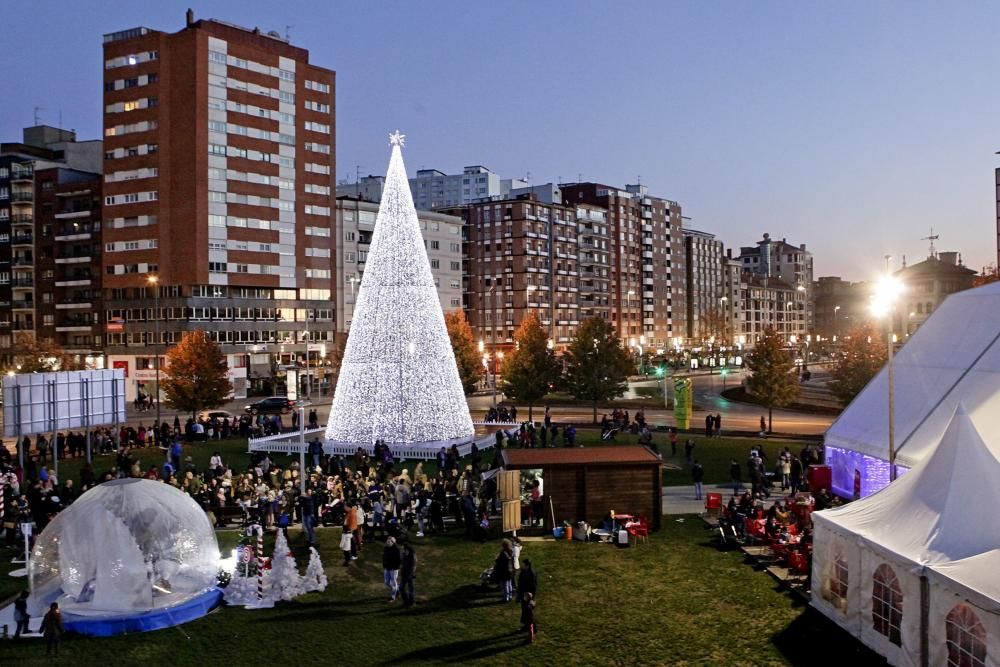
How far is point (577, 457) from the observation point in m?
23.8

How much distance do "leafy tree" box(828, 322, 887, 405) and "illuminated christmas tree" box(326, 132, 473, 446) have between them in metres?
25.1

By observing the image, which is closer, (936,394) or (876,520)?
(876,520)

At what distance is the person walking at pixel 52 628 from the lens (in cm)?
1451

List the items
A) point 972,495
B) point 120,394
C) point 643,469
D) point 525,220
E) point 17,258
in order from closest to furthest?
point 972,495
point 643,469
point 120,394
point 17,258
point 525,220

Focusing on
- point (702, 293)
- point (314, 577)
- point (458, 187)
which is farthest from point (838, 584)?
point (702, 293)

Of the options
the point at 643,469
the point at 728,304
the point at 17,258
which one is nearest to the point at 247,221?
the point at 17,258

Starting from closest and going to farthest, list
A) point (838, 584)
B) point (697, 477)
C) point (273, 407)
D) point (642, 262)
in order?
1. point (838, 584)
2. point (697, 477)
3. point (273, 407)
4. point (642, 262)

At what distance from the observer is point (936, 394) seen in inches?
949

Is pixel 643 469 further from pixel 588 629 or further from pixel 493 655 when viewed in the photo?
pixel 493 655

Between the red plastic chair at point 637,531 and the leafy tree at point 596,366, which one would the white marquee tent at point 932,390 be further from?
the leafy tree at point 596,366

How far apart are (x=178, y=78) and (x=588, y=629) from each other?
75634 mm

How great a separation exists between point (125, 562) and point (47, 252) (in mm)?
84140

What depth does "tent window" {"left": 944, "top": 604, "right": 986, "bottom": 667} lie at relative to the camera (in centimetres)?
1157

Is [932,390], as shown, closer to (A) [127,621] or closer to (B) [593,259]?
(A) [127,621]
